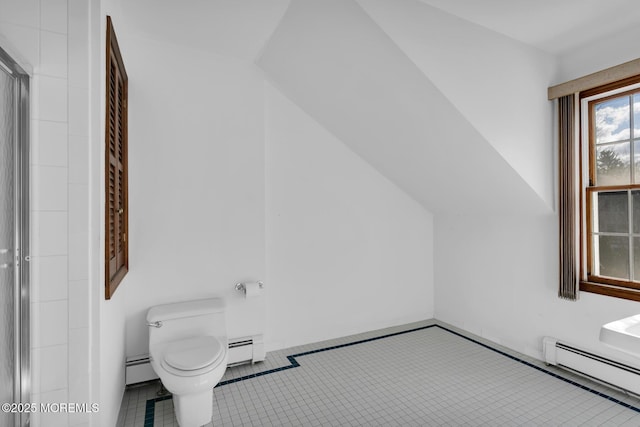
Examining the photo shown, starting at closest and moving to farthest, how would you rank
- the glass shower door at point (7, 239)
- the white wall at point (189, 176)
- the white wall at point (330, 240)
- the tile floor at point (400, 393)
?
the glass shower door at point (7, 239) → the tile floor at point (400, 393) → the white wall at point (189, 176) → the white wall at point (330, 240)

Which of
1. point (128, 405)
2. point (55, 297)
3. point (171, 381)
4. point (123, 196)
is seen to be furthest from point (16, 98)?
point (128, 405)

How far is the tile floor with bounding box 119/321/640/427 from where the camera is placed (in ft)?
6.55

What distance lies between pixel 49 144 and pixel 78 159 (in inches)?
4.4

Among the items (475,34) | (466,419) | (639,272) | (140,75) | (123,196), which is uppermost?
(475,34)

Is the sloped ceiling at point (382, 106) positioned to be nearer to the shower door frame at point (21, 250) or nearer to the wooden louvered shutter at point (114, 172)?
the wooden louvered shutter at point (114, 172)

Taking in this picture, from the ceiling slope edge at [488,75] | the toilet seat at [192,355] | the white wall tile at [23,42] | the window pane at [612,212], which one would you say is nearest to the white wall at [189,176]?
the toilet seat at [192,355]

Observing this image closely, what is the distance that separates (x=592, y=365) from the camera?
7.68ft

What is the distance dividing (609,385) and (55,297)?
3303 mm

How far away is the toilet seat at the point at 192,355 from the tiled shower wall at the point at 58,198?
19.1 inches

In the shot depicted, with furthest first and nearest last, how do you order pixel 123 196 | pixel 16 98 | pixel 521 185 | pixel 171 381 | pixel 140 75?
pixel 521 185, pixel 140 75, pixel 123 196, pixel 171 381, pixel 16 98

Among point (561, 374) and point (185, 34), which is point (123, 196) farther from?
point (561, 374)

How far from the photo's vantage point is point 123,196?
220 cm

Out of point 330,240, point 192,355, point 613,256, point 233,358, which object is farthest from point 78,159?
point 613,256

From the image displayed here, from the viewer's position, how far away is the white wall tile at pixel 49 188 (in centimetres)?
132
